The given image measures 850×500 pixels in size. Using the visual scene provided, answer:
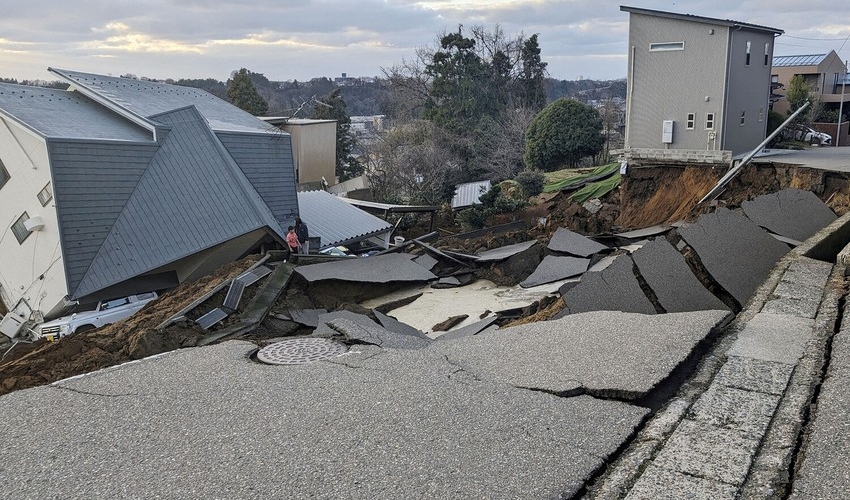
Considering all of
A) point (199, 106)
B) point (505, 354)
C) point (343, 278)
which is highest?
point (199, 106)

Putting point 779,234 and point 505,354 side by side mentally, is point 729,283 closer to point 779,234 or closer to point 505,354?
point 779,234

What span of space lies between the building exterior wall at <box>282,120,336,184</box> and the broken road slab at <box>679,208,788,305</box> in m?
25.4

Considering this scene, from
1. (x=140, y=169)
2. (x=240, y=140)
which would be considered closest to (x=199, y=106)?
(x=240, y=140)

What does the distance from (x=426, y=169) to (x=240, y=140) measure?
662 inches

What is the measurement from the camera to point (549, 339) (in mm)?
6625

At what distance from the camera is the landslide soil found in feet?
27.6

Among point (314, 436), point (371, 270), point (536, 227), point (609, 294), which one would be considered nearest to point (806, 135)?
point (536, 227)

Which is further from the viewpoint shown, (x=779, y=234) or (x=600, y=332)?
(x=779, y=234)

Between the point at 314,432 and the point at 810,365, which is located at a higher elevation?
the point at 810,365

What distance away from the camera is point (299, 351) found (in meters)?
7.27

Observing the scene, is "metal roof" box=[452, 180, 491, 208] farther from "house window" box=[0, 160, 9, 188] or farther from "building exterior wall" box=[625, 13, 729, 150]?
"house window" box=[0, 160, 9, 188]

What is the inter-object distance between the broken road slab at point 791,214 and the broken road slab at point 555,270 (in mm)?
3639

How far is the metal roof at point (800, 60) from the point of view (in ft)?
154

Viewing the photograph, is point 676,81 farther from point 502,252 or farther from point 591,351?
point 591,351
